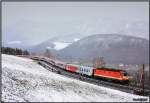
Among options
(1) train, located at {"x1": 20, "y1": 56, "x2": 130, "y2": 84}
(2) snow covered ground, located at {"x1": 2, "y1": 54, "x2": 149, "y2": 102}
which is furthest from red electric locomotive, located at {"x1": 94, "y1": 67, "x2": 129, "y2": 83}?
(2) snow covered ground, located at {"x1": 2, "y1": 54, "x2": 149, "y2": 102}

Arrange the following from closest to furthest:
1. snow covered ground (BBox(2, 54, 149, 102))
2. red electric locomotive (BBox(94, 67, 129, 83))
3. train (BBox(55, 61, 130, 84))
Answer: snow covered ground (BBox(2, 54, 149, 102)) < red electric locomotive (BBox(94, 67, 129, 83)) < train (BBox(55, 61, 130, 84))

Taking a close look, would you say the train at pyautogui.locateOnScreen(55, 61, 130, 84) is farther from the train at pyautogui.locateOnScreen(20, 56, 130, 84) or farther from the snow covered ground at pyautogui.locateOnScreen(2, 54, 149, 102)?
the snow covered ground at pyautogui.locateOnScreen(2, 54, 149, 102)

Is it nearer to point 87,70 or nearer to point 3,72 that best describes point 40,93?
point 3,72

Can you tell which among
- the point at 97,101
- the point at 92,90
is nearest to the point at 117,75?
the point at 92,90

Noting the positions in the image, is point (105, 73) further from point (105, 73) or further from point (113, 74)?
point (113, 74)

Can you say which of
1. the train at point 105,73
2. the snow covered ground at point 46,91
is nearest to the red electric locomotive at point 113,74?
the train at point 105,73

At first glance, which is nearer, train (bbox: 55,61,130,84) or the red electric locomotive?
the red electric locomotive

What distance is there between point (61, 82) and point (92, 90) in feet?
16.8

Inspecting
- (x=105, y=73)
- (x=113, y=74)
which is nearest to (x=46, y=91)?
(x=113, y=74)

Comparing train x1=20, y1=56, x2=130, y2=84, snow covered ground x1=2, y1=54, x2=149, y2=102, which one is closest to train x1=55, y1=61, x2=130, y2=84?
train x1=20, y1=56, x2=130, y2=84

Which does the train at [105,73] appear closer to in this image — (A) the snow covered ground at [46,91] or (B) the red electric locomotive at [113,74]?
(B) the red electric locomotive at [113,74]

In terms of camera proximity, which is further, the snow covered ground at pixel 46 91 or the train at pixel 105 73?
the train at pixel 105 73

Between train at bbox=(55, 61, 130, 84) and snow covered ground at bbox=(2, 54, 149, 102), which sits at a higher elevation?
snow covered ground at bbox=(2, 54, 149, 102)

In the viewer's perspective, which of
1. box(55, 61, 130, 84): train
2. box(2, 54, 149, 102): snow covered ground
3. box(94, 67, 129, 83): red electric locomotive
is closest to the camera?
box(2, 54, 149, 102): snow covered ground
